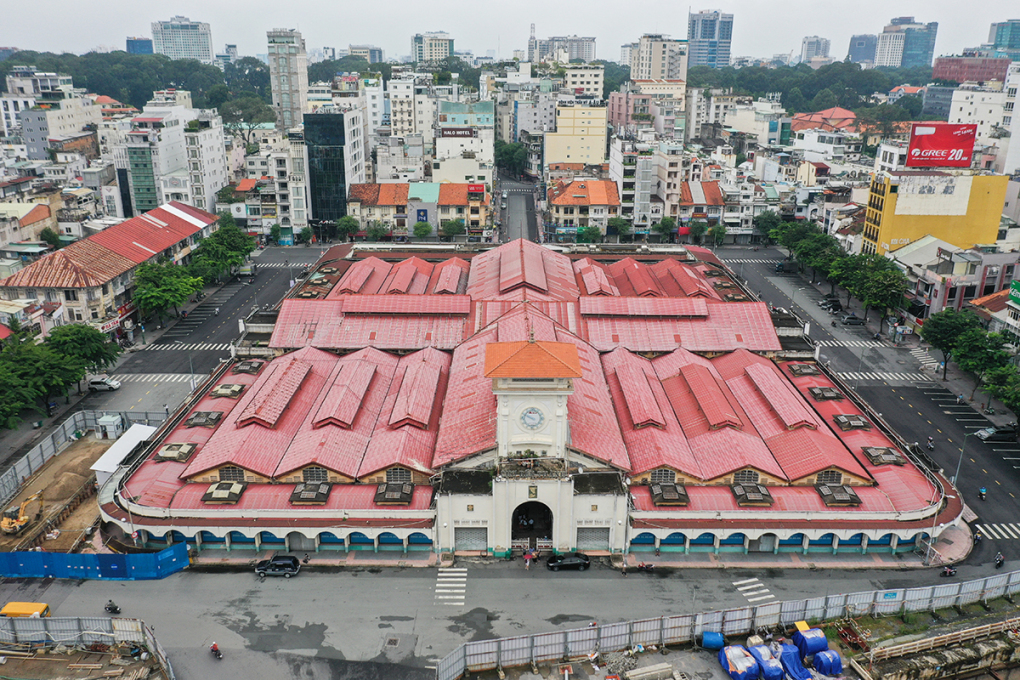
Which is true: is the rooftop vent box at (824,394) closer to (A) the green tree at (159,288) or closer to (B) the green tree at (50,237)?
(A) the green tree at (159,288)

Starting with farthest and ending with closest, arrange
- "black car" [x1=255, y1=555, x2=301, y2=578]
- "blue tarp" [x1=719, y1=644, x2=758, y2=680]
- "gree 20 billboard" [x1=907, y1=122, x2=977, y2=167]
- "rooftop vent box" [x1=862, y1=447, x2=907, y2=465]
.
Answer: "gree 20 billboard" [x1=907, y1=122, x2=977, y2=167]
"rooftop vent box" [x1=862, y1=447, x2=907, y2=465]
"black car" [x1=255, y1=555, x2=301, y2=578]
"blue tarp" [x1=719, y1=644, x2=758, y2=680]

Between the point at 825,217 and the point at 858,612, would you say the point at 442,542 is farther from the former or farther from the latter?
the point at 825,217

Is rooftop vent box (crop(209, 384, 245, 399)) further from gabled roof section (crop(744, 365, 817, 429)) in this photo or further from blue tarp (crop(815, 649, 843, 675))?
blue tarp (crop(815, 649, 843, 675))

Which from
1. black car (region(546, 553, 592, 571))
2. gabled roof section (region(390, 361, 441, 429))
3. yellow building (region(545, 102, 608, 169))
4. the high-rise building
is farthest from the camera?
yellow building (region(545, 102, 608, 169))

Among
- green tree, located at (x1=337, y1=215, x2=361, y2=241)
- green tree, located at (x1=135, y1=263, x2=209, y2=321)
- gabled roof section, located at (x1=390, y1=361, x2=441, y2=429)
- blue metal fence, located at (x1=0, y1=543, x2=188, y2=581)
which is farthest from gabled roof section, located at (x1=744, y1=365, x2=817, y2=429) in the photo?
green tree, located at (x1=337, y1=215, x2=361, y2=241)

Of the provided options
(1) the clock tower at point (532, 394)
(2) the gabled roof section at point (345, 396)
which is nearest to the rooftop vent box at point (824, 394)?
(1) the clock tower at point (532, 394)

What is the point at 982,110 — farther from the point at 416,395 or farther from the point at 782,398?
the point at 416,395

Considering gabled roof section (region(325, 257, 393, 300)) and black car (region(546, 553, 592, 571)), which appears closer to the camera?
black car (region(546, 553, 592, 571))
